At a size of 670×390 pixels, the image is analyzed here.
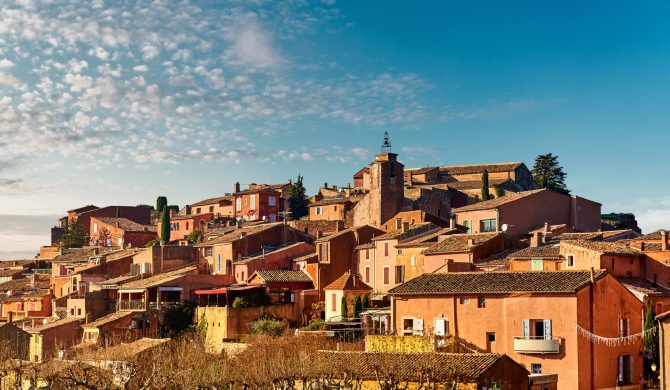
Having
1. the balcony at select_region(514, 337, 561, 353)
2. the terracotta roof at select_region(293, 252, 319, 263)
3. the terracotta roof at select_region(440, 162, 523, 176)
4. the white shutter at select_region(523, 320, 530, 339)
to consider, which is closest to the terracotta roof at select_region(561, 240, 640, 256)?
the white shutter at select_region(523, 320, 530, 339)

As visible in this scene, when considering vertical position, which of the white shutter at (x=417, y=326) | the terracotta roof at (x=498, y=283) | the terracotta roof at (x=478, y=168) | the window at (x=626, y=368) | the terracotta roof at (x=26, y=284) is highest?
the terracotta roof at (x=478, y=168)

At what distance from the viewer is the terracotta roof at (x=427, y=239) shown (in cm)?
5966

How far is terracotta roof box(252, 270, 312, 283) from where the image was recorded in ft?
199

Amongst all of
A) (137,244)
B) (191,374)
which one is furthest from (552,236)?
(137,244)

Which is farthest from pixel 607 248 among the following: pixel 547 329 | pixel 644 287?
pixel 547 329

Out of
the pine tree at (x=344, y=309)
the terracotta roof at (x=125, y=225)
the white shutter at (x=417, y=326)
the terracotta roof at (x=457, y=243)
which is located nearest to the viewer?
the white shutter at (x=417, y=326)

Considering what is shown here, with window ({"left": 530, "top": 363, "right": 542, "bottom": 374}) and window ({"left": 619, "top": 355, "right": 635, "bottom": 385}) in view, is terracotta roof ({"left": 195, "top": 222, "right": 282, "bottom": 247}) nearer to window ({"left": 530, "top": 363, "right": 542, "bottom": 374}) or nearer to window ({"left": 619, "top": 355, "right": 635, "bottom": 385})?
window ({"left": 530, "top": 363, "right": 542, "bottom": 374})

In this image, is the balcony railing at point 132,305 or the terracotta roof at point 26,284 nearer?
the balcony railing at point 132,305

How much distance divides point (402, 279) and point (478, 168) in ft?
136

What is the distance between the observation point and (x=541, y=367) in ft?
140

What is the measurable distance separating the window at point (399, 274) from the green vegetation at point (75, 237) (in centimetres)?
5410

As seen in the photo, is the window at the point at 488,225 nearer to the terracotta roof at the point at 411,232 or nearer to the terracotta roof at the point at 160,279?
the terracotta roof at the point at 411,232

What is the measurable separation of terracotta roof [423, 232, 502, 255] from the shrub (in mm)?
9957

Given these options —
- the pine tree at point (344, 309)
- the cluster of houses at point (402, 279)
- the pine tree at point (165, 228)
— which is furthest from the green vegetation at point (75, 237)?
the pine tree at point (344, 309)
